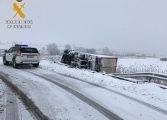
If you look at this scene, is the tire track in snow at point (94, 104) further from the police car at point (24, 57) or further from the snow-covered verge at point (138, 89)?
the police car at point (24, 57)

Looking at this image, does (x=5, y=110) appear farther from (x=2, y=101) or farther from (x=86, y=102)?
(x=86, y=102)

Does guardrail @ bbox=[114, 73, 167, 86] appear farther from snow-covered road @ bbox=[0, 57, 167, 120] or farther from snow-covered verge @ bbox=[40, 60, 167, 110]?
snow-covered road @ bbox=[0, 57, 167, 120]

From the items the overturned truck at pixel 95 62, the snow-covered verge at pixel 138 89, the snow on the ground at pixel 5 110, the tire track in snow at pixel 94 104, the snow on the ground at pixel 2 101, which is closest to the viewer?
the snow on the ground at pixel 5 110

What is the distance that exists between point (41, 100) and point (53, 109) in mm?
1693

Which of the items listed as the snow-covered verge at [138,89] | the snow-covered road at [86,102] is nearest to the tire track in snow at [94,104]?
the snow-covered road at [86,102]

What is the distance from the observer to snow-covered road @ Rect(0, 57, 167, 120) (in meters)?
11.2

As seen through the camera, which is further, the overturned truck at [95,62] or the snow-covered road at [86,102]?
the overturned truck at [95,62]

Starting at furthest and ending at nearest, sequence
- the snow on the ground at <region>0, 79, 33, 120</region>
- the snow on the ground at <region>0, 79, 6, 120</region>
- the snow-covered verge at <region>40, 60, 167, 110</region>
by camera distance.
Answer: the snow-covered verge at <region>40, 60, 167, 110</region> → the snow on the ground at <region>0, 79, 6, 120</region> → the snow on the ground at <region>0, 79, 33, 120</region>

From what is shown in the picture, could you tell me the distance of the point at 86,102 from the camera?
13203 millimetres

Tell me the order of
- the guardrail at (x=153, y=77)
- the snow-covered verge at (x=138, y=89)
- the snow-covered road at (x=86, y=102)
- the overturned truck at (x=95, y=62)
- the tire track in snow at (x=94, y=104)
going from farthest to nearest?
1. the overturned truck at (x=95, y=62)
2. the guardrail at (x=153, y=77)
3. the snow-covered verge at (x=138, y=89)
4. the snow-covered road at (x=86, y=102)
5. the tire track in snow at (x=94, y=104)

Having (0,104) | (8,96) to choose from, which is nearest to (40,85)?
(8,96)

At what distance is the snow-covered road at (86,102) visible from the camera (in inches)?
439

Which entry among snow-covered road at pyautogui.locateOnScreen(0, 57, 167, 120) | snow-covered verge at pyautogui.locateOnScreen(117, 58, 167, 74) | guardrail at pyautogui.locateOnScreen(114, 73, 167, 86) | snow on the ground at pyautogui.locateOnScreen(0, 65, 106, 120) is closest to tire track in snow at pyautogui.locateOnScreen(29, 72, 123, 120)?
snow-covered road at pyautogui.locateOnScreen(0, 57, 167, 120)

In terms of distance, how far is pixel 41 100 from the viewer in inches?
527
